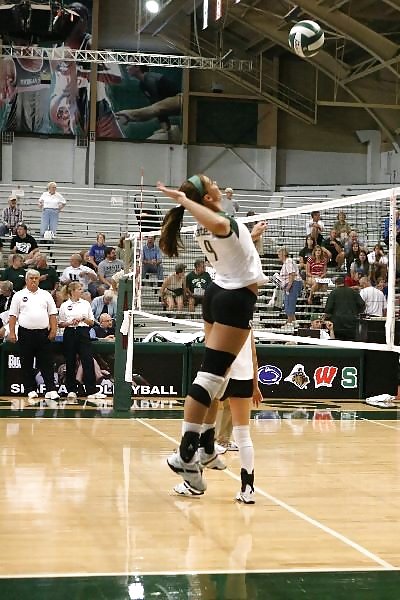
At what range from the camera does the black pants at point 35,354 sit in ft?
44.8

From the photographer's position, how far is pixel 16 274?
55.7 ft

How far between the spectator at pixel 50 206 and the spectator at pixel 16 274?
4986 mm

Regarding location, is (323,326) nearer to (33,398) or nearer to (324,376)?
(324,376)

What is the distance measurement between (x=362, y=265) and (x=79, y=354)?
4.46m

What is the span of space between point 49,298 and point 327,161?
1984cm

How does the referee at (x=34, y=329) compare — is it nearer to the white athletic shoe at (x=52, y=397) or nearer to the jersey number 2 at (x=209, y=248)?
the white athletic shoe at (x=52, y=397)

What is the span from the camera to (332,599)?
433cm

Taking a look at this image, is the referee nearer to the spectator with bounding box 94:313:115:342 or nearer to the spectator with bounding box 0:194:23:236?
the spectator with bounding box 94:313:115:342

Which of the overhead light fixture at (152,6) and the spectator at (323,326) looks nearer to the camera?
the spectator at (323,326)

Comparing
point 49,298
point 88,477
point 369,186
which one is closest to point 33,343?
point 49,298

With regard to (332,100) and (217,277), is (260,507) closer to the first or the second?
(217,277)

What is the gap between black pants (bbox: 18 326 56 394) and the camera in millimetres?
13641

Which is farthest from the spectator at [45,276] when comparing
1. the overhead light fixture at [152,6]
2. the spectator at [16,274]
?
the overhead light fixture at [152,6]

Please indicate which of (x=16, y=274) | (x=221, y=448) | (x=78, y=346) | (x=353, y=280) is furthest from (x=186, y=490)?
(x=16, y=274)
